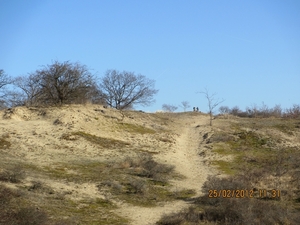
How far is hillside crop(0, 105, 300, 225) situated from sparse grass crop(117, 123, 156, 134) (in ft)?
0.20

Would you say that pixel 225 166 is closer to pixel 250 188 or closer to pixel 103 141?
pixel 250 188

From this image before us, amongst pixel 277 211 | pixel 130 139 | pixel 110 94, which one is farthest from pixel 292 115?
pixel 277 211

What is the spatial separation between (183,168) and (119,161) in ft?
12.5

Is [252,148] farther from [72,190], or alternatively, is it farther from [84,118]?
[72,190]

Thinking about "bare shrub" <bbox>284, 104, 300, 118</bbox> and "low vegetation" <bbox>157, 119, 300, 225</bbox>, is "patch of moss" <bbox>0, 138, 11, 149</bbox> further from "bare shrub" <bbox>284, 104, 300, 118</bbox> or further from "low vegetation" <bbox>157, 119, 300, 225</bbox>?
"bare shrub" <bbox>284, 104, 300, 118</bbox>

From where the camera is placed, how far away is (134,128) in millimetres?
34750

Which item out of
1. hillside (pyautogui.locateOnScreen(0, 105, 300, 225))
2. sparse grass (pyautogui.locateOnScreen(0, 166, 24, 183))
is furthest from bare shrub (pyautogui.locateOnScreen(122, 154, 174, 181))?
sparse grass (pyautogui.locateOnScreen(0, 166, 24, 183))

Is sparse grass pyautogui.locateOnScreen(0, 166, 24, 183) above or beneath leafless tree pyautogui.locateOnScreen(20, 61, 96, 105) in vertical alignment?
beneath

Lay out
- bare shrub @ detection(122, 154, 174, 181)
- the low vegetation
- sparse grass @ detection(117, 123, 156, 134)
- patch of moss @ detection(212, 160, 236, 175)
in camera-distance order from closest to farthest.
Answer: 1. the low vegetation
2. bare shrub @ detection(122, 154, 174, 181)
3. patch of moss @ detection(212, 160, 236, 175)
4. sparse grass @ detection(117, 123, 156, 134)

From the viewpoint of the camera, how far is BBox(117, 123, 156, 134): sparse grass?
33706mm

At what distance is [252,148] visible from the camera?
1233 inches

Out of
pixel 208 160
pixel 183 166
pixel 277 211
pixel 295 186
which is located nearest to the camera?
pixel 277 211

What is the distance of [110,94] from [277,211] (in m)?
44.8

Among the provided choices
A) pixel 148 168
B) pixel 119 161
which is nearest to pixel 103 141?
pixel 119 161
